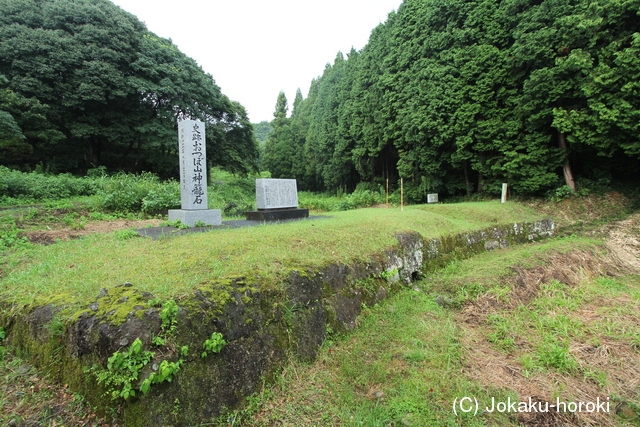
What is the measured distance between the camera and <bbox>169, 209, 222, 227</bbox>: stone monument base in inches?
239

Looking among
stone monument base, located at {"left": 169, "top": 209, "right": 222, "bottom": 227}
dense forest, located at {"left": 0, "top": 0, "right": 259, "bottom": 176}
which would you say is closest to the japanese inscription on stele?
stone monument base, located at {"left": 169, "top": 209, "right": 222, "bottom": 227}

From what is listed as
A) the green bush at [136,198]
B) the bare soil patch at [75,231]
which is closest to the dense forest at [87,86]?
the green bush at [136,198]

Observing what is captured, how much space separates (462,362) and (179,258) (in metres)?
3.22

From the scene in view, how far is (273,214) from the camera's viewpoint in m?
7.49

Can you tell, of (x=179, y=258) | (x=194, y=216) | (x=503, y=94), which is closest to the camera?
(x=179, y=258)

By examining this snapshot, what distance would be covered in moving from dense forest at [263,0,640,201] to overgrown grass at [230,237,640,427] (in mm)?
6528

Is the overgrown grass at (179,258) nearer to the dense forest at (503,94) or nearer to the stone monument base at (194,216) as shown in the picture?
the stone monument base at (194,216)

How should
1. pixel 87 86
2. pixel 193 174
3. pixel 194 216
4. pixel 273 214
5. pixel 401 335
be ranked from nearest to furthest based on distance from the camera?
pixel 401 335
pixel 194 216
pixel 193 174
pixel 273 214
pixel 87 86

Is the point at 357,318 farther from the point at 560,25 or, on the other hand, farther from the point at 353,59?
the point at 353,59

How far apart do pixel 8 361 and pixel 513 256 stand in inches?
286

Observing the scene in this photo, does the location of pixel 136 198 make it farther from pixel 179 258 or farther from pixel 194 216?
pixel 179 258


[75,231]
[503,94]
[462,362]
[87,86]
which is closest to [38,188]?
[75,231]

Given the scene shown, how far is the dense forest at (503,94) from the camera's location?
8.28m

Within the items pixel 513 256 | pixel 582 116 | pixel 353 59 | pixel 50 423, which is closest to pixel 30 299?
pixel 50 423
